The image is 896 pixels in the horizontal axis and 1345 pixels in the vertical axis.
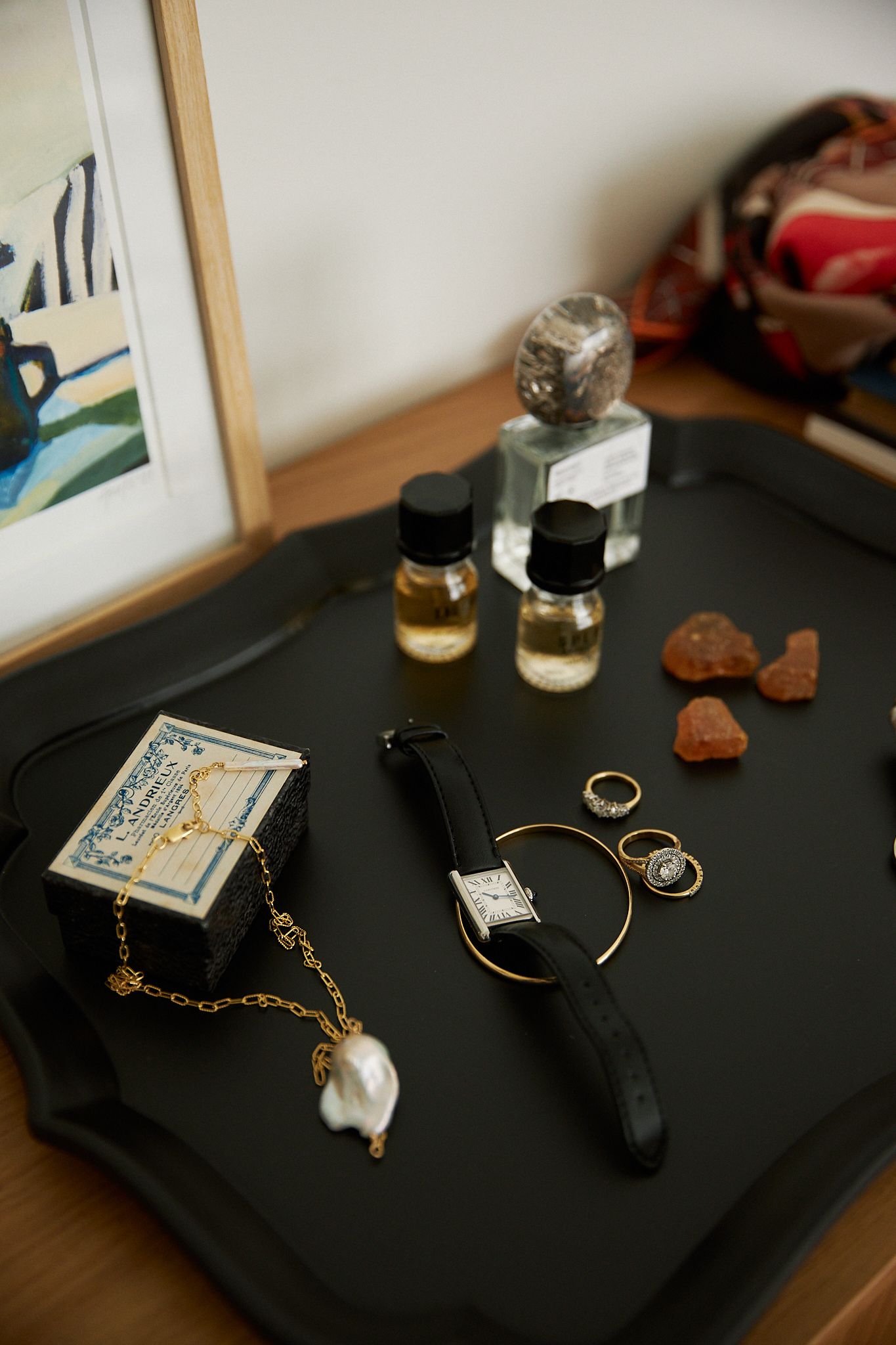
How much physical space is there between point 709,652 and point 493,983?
0.29 m

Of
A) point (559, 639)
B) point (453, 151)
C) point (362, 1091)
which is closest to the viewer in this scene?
point (362, 1091)

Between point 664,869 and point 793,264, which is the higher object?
point 793,264

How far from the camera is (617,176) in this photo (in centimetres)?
101

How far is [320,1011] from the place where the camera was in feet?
1.87

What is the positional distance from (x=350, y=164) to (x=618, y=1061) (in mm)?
656

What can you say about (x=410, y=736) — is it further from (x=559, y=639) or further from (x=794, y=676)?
(x=794, y=676)

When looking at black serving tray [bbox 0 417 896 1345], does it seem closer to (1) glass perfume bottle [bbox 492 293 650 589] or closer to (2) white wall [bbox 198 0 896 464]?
(1) glass perfume bottle [bbox 492 293 650 589]

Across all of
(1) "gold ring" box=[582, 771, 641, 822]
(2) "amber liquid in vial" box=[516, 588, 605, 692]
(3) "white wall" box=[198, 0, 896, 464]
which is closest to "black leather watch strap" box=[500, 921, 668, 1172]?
(1) "gold ring" box=[582, 771, 641, 822]

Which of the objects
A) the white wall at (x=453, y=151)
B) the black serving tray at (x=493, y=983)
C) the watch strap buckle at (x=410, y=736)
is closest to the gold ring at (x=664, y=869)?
the black serving tray at (x=493, y=983)

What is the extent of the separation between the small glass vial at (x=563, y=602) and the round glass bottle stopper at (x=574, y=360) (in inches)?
3.7

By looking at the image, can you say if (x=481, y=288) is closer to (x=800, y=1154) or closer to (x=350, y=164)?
(x=350, y=164)

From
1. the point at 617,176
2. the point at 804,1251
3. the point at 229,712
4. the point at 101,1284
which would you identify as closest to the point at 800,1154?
the point at 804,1251

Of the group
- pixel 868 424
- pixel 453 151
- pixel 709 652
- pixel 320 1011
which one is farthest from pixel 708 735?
pixel 453 151

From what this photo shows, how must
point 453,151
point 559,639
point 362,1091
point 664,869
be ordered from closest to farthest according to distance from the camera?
point 362,1091 → point 664,869 → point 559,639 → point 453,151
